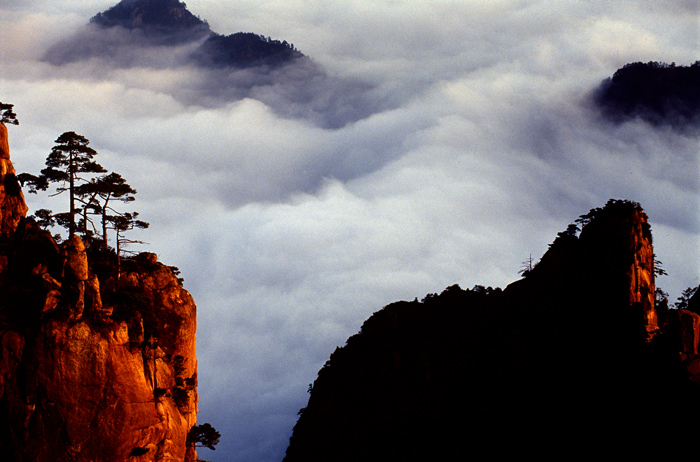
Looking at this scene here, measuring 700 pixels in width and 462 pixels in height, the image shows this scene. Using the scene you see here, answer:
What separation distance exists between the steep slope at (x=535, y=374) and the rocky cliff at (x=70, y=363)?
33878 millimetres

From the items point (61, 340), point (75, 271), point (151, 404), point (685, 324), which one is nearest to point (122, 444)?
point (151, 404)

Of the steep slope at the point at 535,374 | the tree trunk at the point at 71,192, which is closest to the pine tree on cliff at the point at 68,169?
the tree trunk at the point at 71,192

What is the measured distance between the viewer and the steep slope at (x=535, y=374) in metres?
72.2

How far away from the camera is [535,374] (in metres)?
81.3

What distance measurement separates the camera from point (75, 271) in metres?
50.6

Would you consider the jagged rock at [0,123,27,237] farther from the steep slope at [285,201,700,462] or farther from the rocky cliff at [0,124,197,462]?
the steep slope at [285,201,700,462]

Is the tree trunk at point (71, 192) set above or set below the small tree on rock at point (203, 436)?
above

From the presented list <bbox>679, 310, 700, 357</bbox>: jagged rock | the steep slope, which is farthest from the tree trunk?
<bbox>679, 310, 700, 357</bbox>: jagged rock

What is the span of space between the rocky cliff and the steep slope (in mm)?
33878

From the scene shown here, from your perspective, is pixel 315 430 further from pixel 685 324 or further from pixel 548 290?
pixel 685 324

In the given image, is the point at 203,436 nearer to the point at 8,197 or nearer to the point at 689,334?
the point at 8,197

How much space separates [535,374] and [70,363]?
5059 cm

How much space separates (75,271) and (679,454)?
54.6 metres

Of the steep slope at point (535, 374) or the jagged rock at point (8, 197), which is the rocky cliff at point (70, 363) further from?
the steep slope at point (535, 374)
